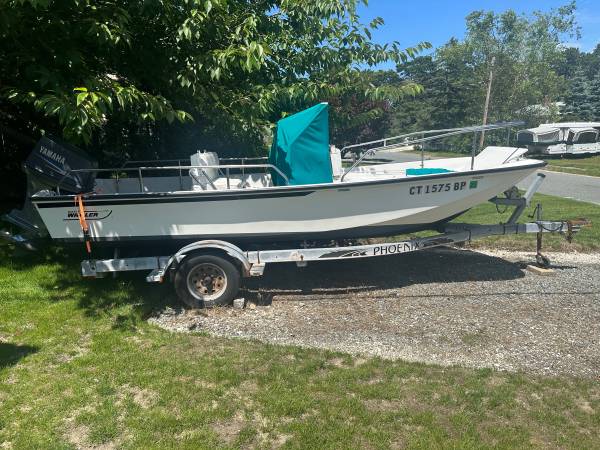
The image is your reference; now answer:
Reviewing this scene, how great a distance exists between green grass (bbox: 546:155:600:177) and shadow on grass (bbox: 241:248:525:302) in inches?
745

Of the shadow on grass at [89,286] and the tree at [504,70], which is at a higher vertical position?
the tree at [504,70]

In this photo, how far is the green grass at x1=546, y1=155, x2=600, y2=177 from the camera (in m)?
23.8

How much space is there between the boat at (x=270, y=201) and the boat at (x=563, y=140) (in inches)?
1130

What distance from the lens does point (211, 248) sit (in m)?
5.32

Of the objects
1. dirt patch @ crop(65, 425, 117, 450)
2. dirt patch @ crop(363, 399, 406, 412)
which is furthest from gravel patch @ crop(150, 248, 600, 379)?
dirt patch @ crop(65, 425, 117, 450)

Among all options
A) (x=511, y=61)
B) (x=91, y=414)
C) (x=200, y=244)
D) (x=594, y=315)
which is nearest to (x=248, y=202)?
(x=200, y=244)

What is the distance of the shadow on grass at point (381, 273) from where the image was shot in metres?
6.25

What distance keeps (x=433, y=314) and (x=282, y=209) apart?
6.92 feet

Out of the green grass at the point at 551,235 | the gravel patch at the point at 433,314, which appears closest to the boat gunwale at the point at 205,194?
the gravel patch at the point at 433,314

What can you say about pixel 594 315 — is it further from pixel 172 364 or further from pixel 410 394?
pixel 172 364

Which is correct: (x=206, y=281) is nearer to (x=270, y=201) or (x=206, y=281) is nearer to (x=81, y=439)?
(x=270, y=201)

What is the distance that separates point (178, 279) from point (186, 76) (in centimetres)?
254

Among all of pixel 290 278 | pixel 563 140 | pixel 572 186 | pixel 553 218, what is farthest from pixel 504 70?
pixel 290 278

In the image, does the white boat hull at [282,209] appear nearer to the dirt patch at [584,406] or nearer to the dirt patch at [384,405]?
the dirt patch at [384,405]
